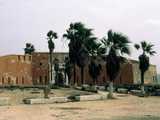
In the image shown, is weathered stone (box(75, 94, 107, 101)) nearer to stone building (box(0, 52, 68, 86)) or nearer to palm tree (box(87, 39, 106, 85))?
palm tree (box(87, 39, 106, 85))

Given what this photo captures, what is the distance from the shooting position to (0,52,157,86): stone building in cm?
6950

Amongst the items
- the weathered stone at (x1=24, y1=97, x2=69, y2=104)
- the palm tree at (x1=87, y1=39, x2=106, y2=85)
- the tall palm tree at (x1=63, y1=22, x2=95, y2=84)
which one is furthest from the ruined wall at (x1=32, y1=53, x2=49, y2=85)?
the weathered stone at (x1=24, y1=97, x2=69, y2=104)

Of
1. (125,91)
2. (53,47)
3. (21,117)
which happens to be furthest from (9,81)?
(21,117)

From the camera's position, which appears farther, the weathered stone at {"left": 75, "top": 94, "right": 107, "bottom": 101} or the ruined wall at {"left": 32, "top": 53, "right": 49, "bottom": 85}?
the ruined wall at {"left": 32, "top": 53, "right": 49, "bottom": 85}

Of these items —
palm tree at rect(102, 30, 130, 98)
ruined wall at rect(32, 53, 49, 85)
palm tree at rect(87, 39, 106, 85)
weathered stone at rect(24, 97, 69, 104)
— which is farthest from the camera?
ruined wall at rect(32, 53, 49, 85)

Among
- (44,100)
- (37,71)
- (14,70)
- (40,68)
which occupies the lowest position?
(44,100)

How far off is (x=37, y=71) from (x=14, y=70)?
41.0 feet

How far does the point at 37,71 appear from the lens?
82.9 metres

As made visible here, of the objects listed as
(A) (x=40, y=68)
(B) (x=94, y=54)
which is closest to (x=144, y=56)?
(B) (x=94, y=54)

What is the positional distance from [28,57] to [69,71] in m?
8.97

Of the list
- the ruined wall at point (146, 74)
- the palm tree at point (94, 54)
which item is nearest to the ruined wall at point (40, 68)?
the ruined wall at point (146, 74)

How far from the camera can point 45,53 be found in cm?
8550

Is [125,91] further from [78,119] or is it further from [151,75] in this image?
[151,75]

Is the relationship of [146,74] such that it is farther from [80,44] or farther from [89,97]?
[89,97]
